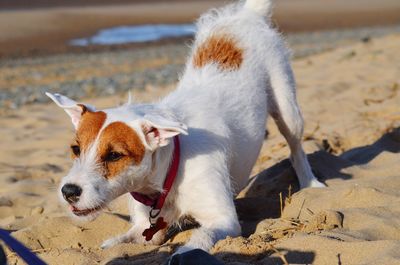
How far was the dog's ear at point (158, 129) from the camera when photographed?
12.5ft

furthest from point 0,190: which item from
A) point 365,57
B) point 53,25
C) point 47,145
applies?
point 53,25

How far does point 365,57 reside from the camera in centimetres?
1149

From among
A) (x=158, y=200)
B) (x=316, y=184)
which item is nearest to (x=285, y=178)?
(x=316, y=184)

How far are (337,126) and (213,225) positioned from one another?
11.6 feet

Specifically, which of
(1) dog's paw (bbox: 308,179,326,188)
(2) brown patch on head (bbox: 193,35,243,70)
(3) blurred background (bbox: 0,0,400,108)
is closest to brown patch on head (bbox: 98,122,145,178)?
(2) brown patch on head (bbox: 193,35,243,70)

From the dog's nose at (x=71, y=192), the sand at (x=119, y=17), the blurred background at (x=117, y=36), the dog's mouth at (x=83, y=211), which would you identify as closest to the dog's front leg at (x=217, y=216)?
the dog's mouth at (x=83, y=211)

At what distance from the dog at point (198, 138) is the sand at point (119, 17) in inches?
731

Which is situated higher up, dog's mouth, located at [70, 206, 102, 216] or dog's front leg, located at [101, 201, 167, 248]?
dog's mouth, located at [70, 206, 102, 216]

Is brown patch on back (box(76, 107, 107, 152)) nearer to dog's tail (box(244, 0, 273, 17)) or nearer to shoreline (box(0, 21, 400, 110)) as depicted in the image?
dog's tail (box(244, 0, 273, 17))

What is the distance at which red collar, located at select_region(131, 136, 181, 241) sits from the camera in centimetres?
413

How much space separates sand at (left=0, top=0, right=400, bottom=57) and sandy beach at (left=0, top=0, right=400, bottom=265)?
488 inches

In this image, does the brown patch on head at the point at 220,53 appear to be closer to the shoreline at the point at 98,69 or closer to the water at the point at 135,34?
the shoreline at the point at 98,69

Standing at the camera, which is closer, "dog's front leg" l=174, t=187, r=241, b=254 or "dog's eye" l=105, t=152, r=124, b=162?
"dog's eye" l=105, t=152, r=124, b=162

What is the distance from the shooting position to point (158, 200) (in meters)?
4.22
